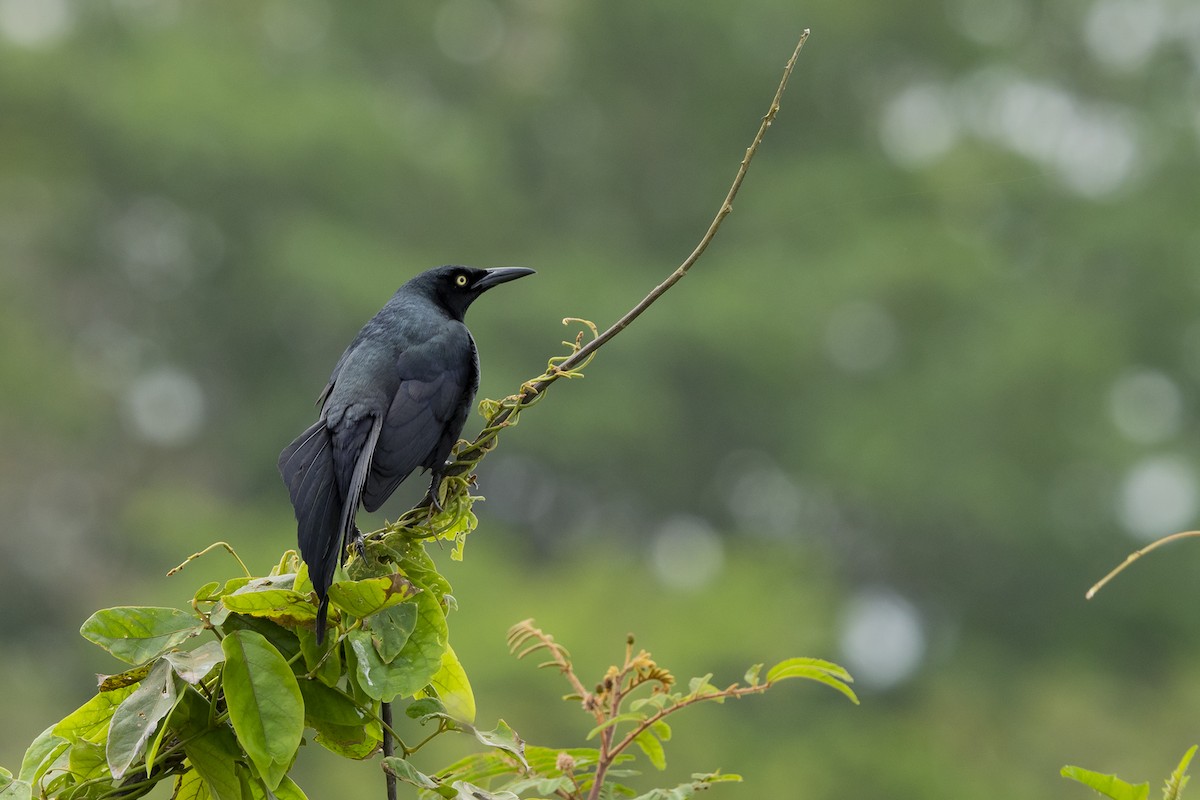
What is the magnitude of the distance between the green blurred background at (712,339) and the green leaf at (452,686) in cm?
1531

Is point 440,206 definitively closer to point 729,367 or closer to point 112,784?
point 729,367

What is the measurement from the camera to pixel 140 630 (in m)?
1.98

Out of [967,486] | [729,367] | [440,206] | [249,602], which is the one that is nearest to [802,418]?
[729,367]

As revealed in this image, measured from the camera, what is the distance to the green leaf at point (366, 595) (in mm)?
2049

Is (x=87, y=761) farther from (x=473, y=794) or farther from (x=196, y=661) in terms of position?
(x=473, y=794)

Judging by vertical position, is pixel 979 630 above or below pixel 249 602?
above

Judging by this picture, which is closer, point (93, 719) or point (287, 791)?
point (287, 791)

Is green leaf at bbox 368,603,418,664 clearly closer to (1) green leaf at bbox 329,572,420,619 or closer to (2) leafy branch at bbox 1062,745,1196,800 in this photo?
(1) green leaf at bbox 329,572,420,619

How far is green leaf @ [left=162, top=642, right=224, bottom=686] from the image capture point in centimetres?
192

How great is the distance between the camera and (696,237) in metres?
25.5

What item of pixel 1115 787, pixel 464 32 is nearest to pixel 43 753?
pixel 1115 787

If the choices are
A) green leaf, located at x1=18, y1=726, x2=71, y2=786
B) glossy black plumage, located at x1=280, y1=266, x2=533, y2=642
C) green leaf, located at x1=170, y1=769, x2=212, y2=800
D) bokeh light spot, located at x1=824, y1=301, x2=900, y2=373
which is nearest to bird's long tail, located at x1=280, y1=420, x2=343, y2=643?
glossy black plumage, located at x1=280, y1=266, x2=533, y2=642

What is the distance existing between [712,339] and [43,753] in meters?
21.6

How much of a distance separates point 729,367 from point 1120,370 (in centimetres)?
552
